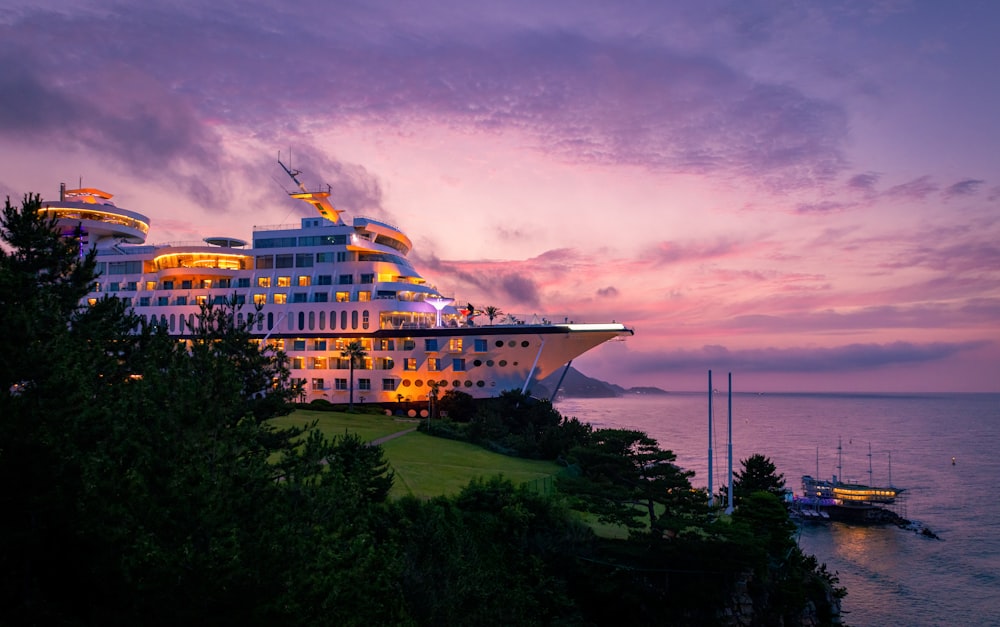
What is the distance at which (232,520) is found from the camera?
44.6 feet

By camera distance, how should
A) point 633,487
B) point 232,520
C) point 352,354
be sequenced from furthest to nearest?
point 352,354 → point 633,487 → point 232,520

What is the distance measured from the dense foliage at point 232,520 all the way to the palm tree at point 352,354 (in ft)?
97.4

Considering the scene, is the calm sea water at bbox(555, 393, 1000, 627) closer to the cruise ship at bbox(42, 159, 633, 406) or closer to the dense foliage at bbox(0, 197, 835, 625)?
the dense foliage at bbox(0, 197, 835, 625)

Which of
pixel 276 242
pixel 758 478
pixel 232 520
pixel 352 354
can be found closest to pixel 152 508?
pixel 232 520

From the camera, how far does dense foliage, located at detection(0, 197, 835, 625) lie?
1312 centimetres

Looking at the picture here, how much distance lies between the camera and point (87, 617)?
46.9ft

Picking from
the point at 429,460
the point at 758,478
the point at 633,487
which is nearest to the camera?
the point at 633,487

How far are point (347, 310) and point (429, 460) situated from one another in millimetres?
24900

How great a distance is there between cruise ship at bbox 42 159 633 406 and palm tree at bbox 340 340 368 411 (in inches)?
13.8

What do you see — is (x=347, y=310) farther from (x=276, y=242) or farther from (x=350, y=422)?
(x=350, y=422)

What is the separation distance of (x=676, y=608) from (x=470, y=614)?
1005cm

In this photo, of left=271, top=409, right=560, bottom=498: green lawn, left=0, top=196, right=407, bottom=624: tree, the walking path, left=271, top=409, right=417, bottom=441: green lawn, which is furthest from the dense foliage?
left=271, top=409, right=417, bottom=441: green lawn

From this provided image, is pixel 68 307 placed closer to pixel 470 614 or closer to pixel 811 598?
pixel 470 614

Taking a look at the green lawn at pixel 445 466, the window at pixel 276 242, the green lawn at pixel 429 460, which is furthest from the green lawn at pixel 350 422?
the window at pixel 276 242
